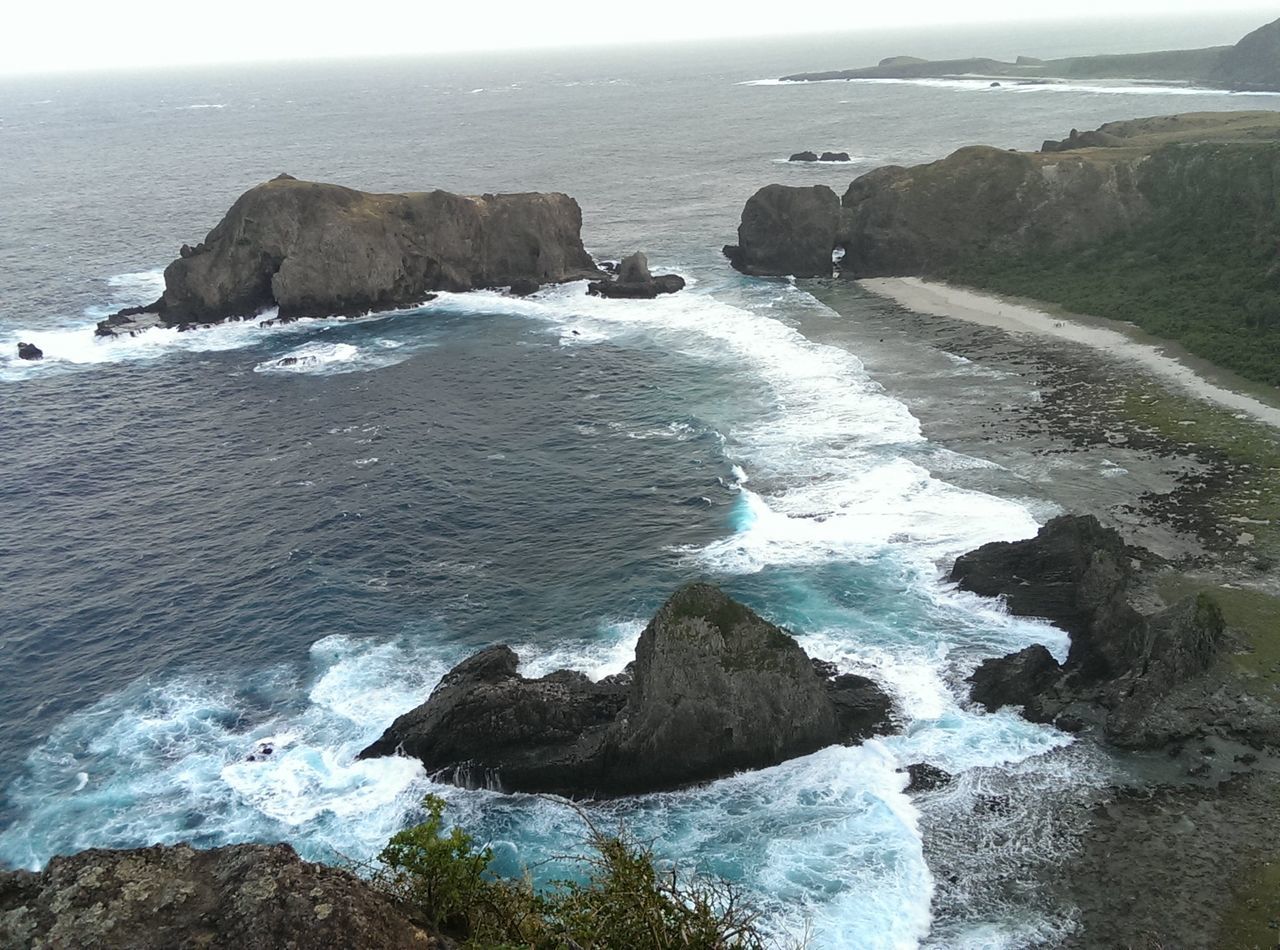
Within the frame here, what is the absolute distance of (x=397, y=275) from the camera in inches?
3814

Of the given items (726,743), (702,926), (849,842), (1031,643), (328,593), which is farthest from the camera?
(328,593)

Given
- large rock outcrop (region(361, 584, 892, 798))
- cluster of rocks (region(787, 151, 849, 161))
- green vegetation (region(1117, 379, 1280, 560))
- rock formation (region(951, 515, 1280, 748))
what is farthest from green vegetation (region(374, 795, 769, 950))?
cluster of rocks (region(787, 151, 849, 161))

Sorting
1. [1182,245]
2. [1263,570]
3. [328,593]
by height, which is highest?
[1182,245]

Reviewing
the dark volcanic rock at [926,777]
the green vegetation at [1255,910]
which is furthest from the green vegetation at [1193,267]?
the green vegetation at [1255,910]

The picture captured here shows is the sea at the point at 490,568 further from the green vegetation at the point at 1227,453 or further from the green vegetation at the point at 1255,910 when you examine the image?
the green vegetation at the point at 1227,453

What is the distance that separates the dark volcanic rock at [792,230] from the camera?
101 metres

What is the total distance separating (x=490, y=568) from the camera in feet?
169

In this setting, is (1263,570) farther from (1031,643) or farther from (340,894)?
(340,894)

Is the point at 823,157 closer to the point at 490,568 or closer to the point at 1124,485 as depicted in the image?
the point at 1124,485

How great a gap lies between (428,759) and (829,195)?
80.3 meters

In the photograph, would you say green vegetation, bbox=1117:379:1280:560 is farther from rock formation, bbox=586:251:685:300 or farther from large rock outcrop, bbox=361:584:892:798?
rock formation, bbox=586:251:685:300

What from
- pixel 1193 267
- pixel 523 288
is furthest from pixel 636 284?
pixel 1193 267

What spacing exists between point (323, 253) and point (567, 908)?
87.7 m

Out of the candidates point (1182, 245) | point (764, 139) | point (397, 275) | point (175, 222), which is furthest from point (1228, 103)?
point (175, 222)
